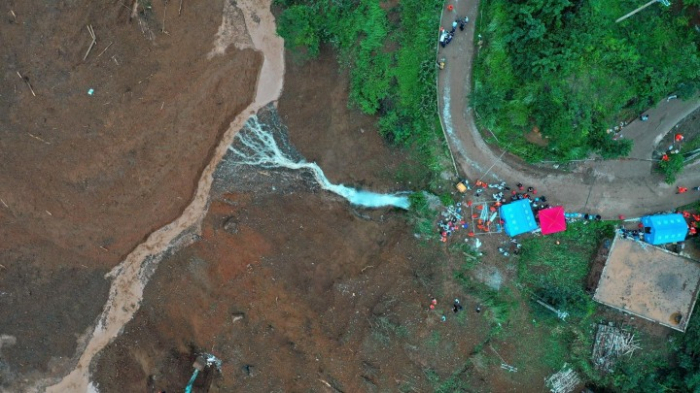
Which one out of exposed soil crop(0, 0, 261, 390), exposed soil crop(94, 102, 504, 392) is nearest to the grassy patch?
exposed soil crop(94, 102, 504, 392)

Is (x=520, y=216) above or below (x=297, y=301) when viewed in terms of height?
above

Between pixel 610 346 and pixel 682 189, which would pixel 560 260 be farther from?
pixel 682 189

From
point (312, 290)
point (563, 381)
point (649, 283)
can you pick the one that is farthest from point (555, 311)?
point (312, 290)

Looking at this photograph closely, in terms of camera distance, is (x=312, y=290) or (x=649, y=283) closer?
(x=649, y=283)

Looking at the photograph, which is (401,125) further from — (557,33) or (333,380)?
(333,380)

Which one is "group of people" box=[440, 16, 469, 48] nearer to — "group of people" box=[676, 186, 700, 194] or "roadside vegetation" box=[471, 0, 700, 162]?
"roadside vegetation" box=[471, 0, 700, 162]

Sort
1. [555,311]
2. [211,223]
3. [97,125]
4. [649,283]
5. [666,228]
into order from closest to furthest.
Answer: [666,228] → [649,283] → [555,311] → [97,125] → [211,223]
